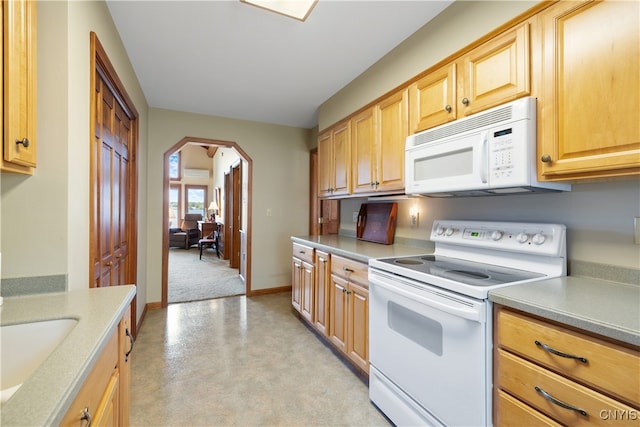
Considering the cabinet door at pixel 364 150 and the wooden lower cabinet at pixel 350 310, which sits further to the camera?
the cabinet door at pixel 364 150

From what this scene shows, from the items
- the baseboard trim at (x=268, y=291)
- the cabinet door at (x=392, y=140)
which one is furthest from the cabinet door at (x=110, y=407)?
the baseboard trim at (x=268, y=291)

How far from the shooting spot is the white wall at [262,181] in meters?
3.57

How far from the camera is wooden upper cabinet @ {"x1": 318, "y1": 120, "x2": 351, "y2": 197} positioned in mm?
2795

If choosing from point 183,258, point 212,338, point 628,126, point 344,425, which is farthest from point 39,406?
point 183,258

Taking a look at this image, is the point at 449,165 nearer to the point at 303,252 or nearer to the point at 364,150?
the point at 364,150

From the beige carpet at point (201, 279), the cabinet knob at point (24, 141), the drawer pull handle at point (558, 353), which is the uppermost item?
the cabinet knob at point (24, 141)

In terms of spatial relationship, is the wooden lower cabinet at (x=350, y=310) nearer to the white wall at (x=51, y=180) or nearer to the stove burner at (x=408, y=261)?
the stove burner at (x=408, y=261)

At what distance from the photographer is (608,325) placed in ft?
2.78

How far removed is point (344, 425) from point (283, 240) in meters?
2.83

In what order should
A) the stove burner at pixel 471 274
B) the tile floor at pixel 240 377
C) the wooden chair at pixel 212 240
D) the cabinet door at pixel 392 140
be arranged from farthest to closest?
the wooden chair at pixel 212 240 < the cabinet door at pixel 392 140 < the tile floor at pixel 240 377 < the stove burner at pixel 471 274

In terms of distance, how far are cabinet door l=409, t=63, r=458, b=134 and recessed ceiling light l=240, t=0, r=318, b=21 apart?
0.85 meters

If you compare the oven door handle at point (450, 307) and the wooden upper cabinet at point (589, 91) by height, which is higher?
the wooden upper cabinet at point (589, 91)

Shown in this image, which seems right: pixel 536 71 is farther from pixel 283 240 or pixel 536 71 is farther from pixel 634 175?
pixel 283 240

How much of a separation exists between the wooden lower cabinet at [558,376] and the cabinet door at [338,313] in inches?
46.5
